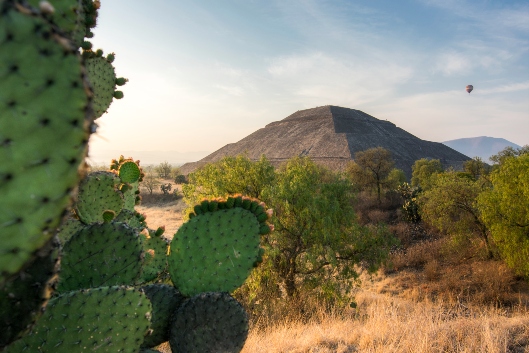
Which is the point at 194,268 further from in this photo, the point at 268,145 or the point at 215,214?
the point at 268,145

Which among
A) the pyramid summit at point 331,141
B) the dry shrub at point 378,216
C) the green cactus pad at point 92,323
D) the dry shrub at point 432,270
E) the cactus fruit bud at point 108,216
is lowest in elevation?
the dry shrub at point 432,270

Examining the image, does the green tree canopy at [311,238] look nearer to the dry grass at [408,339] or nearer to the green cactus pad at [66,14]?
the dry grass at [408,339]

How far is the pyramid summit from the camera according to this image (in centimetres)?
7289

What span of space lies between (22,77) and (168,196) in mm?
46169

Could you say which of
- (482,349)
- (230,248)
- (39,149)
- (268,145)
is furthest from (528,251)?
(268,145)

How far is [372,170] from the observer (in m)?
37.9

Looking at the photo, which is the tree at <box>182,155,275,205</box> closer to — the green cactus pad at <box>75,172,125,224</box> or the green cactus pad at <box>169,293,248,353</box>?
the green cactus pad at <box>75,172,125,224</box>

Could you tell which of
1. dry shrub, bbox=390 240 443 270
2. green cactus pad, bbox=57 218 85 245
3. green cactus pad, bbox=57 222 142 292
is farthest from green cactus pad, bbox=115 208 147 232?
dry shrub, bbox=390 240 443 270

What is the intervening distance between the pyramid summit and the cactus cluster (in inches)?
2346

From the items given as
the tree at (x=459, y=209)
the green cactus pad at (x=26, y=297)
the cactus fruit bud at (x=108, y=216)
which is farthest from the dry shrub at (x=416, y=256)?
the green cactus pad at (x=26, y=297)

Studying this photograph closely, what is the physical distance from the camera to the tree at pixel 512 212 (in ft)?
49.0

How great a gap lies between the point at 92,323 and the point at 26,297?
0.65 m

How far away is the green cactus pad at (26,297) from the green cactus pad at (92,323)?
1.60 ft

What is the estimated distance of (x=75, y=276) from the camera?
219 centimetres
